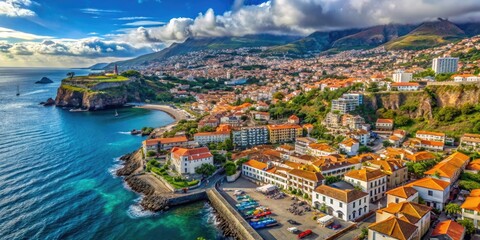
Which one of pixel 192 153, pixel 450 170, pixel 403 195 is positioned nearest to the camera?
pixel 403 195

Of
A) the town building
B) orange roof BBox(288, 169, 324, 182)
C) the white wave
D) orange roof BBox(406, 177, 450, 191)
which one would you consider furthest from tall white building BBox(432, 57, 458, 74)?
the white wave

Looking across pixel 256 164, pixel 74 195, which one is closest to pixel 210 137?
pixel 256 164

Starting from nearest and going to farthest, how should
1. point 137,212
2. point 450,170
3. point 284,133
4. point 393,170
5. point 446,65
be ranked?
point 137,212
point 450,170
point 393,170
point 284,133
point 446,65

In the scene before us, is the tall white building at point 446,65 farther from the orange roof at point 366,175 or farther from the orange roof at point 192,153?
the orange roof at point 192,153

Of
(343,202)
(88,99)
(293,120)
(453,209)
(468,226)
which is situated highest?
(88,99)

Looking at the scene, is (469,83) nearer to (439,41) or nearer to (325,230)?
(325,230)

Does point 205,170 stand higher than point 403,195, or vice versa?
point 403,195

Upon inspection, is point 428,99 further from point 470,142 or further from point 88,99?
point 88,99
